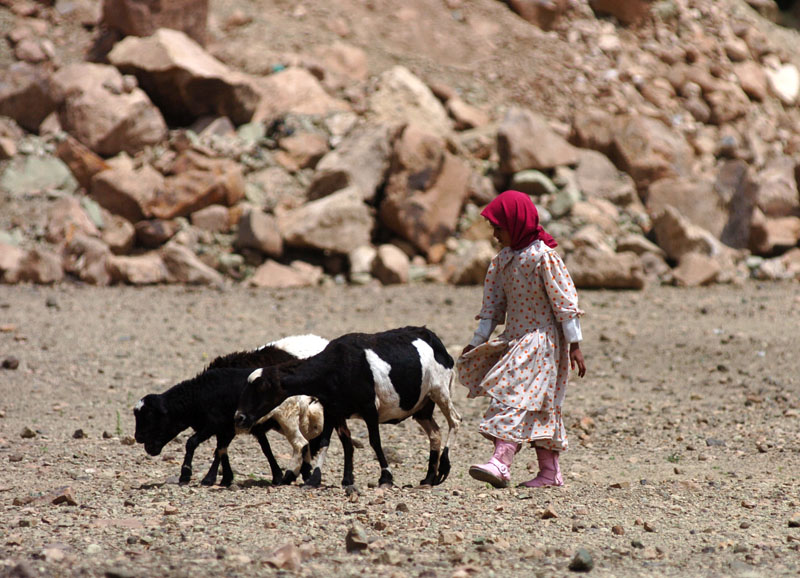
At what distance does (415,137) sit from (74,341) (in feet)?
24.8

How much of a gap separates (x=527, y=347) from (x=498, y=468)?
30.4 inches

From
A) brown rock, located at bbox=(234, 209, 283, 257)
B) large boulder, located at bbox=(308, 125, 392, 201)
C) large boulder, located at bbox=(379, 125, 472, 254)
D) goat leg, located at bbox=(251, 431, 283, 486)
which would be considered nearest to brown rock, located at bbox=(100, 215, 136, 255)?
brown rock, located at bbox=(234, 209, 283, 257)

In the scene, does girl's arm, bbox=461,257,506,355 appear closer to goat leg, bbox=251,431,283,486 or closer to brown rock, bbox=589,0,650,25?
goat leg, bbox=251,431,283,486

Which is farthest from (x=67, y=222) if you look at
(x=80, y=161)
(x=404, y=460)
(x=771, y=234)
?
(x=771, y=234)

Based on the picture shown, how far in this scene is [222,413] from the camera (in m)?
6.25

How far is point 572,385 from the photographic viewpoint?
10266 mm

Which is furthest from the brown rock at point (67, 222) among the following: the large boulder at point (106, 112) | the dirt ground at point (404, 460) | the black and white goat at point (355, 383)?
the black and white goat at point (355, 383)

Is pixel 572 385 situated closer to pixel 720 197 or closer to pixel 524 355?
pixel 524 355

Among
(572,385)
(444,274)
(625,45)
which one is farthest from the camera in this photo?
(625,45)

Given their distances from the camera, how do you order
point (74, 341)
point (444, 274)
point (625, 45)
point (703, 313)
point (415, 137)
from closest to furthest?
point (74, 341)
point (703, 313)
point (444, 274)
point (415, 137)
point (625, 45)

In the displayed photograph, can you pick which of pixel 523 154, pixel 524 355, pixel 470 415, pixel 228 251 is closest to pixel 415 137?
pixel 523 154

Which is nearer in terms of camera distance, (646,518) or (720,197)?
(646,518)

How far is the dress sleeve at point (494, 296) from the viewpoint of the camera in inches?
249

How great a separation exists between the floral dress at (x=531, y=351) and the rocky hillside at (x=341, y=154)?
29.7ft
